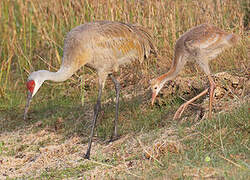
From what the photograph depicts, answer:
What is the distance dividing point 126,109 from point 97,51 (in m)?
1.21

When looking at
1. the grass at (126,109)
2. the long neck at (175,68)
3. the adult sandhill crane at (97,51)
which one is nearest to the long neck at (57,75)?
the adult sandhill crane at (97,51)

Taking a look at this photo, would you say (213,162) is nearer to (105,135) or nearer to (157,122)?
(157,122)

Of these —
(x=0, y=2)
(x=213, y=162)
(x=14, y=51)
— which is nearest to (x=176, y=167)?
(x=213, y=162)

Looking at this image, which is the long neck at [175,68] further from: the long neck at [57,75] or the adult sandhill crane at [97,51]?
the long neck at [57,75]

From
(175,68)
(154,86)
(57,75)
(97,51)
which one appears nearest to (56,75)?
(57,75)

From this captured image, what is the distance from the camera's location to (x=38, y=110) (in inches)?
324

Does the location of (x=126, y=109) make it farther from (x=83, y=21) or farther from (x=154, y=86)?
(x=83, y=21)

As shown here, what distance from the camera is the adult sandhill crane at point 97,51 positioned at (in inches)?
252

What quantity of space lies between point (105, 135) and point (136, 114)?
550 millimetres

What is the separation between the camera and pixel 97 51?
21.5 feet

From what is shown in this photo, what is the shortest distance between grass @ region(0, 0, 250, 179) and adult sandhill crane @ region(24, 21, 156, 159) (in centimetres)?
56

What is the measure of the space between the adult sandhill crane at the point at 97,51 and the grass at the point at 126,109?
56 centimetres

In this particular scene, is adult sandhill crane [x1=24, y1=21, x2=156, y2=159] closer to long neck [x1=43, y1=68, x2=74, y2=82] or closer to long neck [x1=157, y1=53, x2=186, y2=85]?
long neck [x1=43, y1=68, x2=74, y2=82]

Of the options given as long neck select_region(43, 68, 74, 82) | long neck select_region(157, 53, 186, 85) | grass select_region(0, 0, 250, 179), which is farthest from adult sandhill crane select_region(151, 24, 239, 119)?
long neck select_region(43, 68, 74, 82)
